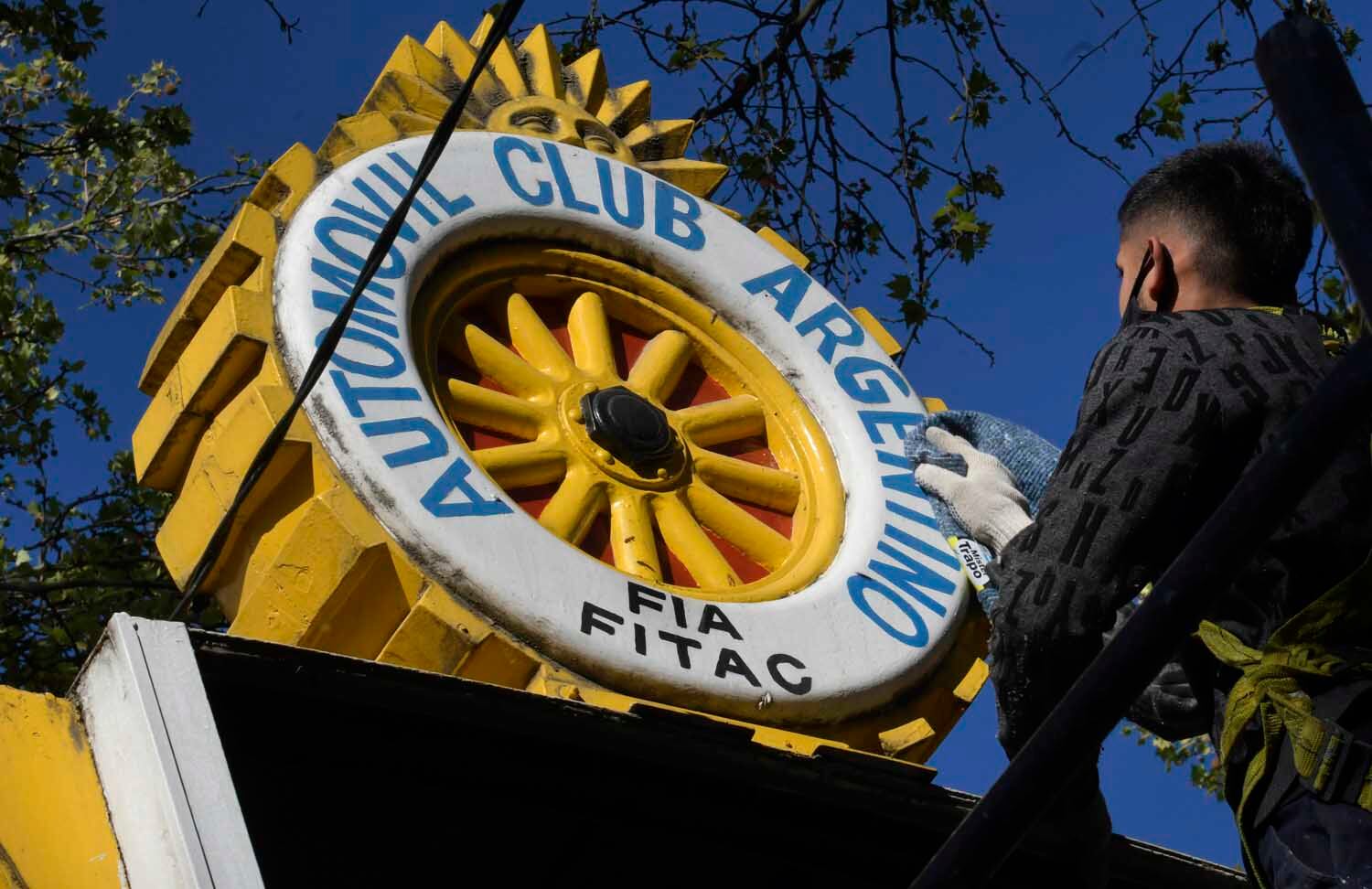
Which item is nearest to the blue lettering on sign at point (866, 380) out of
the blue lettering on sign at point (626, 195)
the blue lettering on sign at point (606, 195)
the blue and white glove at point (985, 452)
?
the blue lettering on sign at point (606, 195)

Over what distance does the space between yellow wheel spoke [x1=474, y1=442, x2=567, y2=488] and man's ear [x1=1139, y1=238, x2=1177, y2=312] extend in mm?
1514

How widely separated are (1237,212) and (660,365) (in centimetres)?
182

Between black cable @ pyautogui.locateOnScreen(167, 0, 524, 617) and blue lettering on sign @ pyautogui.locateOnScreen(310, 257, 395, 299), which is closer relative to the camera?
black cable @ pyautogui.locateOnScreen(167, 0, 524, 617)

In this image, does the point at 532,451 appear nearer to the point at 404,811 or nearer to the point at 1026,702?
the point at 404,811

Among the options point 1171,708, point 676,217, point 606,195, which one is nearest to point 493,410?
point 606,195

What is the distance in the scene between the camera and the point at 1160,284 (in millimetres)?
2521

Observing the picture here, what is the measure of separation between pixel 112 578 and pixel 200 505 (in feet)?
15.1

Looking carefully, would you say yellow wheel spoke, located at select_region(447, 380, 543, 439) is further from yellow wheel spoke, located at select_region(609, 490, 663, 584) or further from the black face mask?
the black face mask

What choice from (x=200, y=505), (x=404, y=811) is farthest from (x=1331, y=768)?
(x=200, y=505)

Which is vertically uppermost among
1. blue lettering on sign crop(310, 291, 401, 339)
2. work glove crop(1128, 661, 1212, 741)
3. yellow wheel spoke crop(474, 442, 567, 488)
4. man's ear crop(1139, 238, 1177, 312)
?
blue lettering on sign crop(310, 291, 401, 339)

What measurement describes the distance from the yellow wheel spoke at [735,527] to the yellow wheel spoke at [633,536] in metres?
0.15

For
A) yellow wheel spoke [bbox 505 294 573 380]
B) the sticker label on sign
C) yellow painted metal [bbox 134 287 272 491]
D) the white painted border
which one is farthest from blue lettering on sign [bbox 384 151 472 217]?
the white painted border

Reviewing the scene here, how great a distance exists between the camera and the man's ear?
2.52 m

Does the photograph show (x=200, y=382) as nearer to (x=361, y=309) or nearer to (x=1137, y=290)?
(x=361, y=309)
